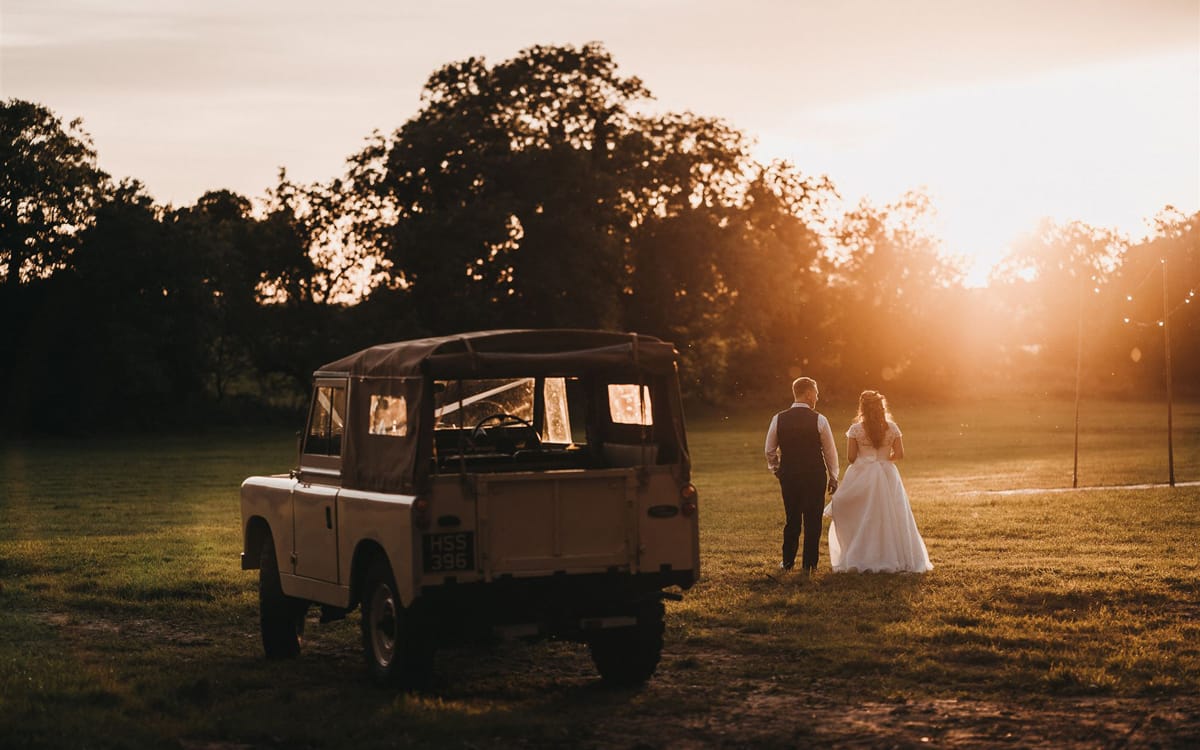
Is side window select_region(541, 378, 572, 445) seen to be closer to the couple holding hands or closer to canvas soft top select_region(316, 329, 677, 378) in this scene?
canvas soft top select_region(316, 329, 677, 378)

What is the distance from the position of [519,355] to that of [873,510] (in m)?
7.11

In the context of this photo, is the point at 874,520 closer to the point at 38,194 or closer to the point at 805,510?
the point at 805,510

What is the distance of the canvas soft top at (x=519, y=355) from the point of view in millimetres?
9727

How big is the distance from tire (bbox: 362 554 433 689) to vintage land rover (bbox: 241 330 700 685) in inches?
0.5

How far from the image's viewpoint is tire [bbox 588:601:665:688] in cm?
1002

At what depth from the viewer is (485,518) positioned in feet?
30.9

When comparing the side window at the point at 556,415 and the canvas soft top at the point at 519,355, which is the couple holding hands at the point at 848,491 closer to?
the side window at the point at 556,415

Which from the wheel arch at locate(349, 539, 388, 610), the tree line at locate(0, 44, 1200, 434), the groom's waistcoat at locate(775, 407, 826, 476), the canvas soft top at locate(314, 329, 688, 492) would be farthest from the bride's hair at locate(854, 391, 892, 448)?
the tree line at locate(0, 44, 1200, 434)

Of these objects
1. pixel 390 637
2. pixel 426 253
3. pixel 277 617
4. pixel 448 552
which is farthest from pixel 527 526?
pixel 426 253

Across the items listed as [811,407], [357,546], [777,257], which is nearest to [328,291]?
[777,257]

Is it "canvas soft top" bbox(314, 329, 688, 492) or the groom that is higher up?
"canvas soft top" bbox(314, 329, 688, 492)

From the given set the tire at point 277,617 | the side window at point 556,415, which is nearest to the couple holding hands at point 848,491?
the side window at point 556,415

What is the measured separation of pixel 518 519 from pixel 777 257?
5355 centimetres

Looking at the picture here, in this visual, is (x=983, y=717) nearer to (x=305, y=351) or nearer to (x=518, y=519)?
(x=518, y=519)
